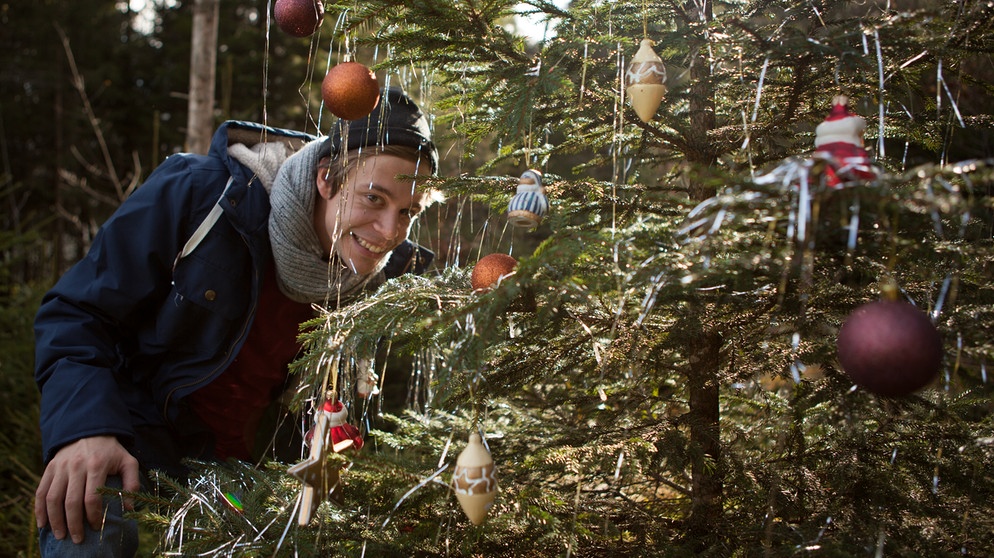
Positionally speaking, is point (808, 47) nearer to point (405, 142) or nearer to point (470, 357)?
point (470, 357)

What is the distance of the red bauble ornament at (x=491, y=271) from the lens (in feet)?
4.31

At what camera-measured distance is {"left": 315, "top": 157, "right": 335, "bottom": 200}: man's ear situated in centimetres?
227

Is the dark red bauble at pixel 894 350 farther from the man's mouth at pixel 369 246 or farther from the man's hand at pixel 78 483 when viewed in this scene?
the man's hand at pixel 78 483

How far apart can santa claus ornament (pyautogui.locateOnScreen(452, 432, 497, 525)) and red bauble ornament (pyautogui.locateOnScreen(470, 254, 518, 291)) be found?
292mm

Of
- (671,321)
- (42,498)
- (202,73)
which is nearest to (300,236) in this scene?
(42,498)

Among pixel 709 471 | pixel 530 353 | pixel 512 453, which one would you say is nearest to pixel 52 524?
pixel 512 453

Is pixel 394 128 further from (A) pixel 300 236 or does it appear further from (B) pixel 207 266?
(B) pixel 207 266

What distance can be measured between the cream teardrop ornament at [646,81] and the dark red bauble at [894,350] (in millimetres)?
566

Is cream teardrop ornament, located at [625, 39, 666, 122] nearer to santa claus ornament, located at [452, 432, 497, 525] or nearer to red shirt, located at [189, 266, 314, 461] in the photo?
santa claus ornament, located at [452, 432, 497, 525]

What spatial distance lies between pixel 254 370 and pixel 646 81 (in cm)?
186

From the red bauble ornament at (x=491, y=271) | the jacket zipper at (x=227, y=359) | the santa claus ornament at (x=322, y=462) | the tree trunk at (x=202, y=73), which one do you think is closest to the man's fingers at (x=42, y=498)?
the jacket zipper at (x=227, y=359)

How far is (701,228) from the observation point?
1.16 meters

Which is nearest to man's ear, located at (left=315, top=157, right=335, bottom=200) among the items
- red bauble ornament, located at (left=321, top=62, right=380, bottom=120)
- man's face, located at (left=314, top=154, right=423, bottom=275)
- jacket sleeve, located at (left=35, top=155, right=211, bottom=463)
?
man's face, located at (left=314, top=154, right=423, bottom=275)

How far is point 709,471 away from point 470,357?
0.69 m
